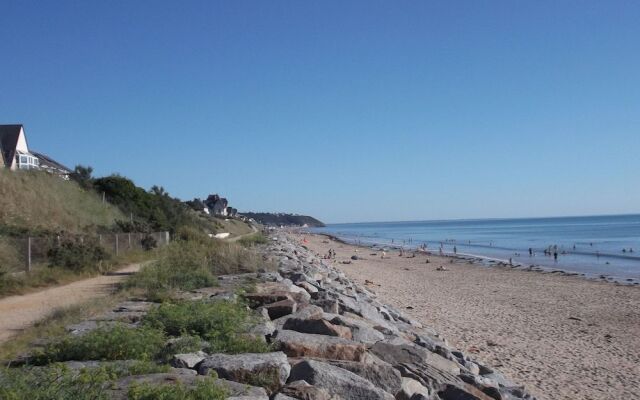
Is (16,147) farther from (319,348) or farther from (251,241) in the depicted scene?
(319,348)

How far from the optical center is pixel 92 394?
3496 mm

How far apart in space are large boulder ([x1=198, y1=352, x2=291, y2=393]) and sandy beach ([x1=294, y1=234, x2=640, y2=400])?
18.0ft

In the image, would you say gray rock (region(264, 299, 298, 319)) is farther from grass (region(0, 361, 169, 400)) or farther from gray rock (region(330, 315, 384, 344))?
grass (region(0, 361, 169, 400))

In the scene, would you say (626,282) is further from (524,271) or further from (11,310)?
(11,310)

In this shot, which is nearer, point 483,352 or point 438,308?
point 483,352

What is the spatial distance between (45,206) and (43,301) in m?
11.5

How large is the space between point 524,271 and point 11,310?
26678 mm

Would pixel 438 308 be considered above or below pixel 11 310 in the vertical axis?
below

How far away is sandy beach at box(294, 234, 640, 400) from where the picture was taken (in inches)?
395

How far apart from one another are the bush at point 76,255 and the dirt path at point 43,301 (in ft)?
3.32

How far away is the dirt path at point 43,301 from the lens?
28.3 ft

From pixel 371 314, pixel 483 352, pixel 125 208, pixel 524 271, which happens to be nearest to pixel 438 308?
pixel 483 352

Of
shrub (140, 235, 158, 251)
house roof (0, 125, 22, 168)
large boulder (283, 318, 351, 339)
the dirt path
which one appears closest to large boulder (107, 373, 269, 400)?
large boulder (283, 318, 351, 339)

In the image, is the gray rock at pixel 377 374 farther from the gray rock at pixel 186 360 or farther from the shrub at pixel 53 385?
the shrub at pixel 53 385
